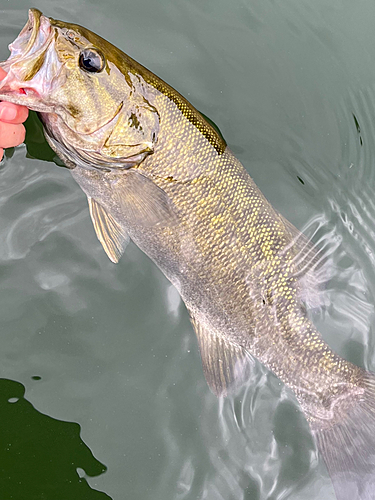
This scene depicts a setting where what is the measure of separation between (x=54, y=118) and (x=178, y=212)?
37.9 inches

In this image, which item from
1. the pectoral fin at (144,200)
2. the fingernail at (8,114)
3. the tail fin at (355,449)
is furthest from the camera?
the tail fin at (355,449)

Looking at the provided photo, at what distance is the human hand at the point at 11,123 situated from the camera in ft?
8.55

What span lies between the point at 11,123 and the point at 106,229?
954 millimetres

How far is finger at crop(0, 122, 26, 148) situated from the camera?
266 cm

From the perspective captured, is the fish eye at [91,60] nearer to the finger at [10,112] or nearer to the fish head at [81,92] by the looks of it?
the fish head at [81,92]

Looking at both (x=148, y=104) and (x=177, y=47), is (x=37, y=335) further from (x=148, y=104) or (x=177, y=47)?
(x=177, y=47)

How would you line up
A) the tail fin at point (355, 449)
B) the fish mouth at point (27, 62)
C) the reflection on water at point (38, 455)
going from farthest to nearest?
the reflection on water at point (38, 455) < the tail fin at point (355, 449) < the fish mouth at point (27, 62)

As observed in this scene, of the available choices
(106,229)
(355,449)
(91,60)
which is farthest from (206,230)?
(355,449)

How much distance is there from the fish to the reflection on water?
124 cm

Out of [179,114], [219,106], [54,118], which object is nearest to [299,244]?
[179,114]

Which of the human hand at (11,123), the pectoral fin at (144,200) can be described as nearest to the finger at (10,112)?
the human hand at (11,123)

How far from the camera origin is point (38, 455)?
11.4ft

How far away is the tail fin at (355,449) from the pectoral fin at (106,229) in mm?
1977

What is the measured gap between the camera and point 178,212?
2.94 m
